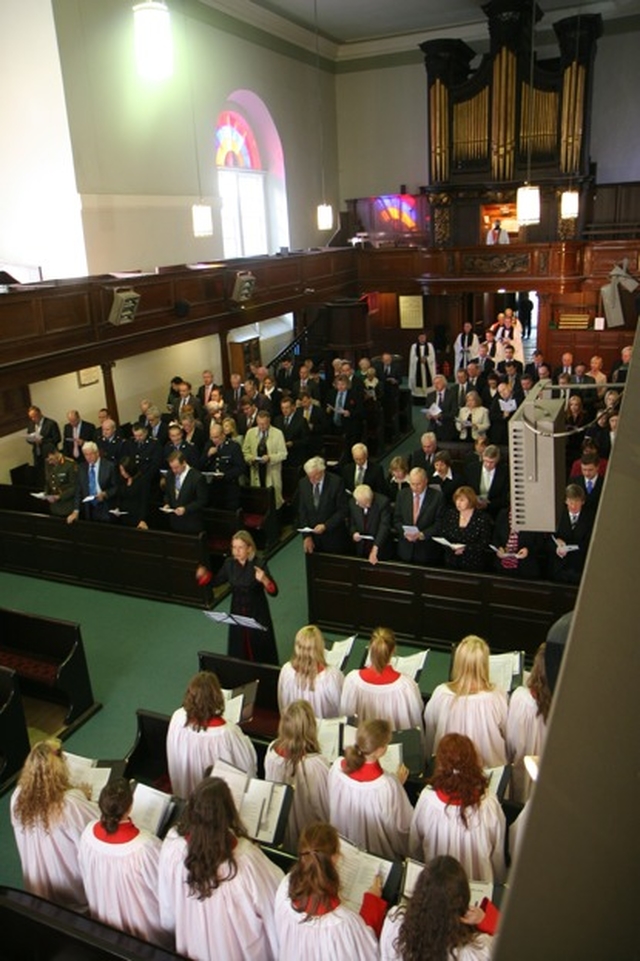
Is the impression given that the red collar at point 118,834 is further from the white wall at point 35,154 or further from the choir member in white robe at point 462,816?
the white wall at point 35,154

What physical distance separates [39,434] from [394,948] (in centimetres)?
1000

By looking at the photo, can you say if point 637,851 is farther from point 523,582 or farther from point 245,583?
point 523,582

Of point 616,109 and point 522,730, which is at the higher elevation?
point 616,109

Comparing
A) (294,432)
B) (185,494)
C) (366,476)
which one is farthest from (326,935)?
(294,432)

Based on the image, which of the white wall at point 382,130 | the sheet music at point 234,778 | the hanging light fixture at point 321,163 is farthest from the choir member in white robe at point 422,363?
the sheet music at point 234,778

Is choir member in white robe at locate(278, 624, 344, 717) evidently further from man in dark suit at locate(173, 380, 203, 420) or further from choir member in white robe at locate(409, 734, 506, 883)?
man in dark suit at locate(173, 380, 203, 420)

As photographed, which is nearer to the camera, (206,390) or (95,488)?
(95,488)

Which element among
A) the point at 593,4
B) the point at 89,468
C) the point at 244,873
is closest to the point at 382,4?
the point at 593,4

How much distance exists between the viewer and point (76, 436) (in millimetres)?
11664

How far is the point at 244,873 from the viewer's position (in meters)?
3.87

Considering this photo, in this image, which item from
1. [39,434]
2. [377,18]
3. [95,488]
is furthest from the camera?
[377,18]

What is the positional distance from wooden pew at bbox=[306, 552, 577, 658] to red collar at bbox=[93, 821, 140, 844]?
4585 millimetres

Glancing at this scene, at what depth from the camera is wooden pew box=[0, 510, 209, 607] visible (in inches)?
377

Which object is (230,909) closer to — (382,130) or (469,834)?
(469,834)
